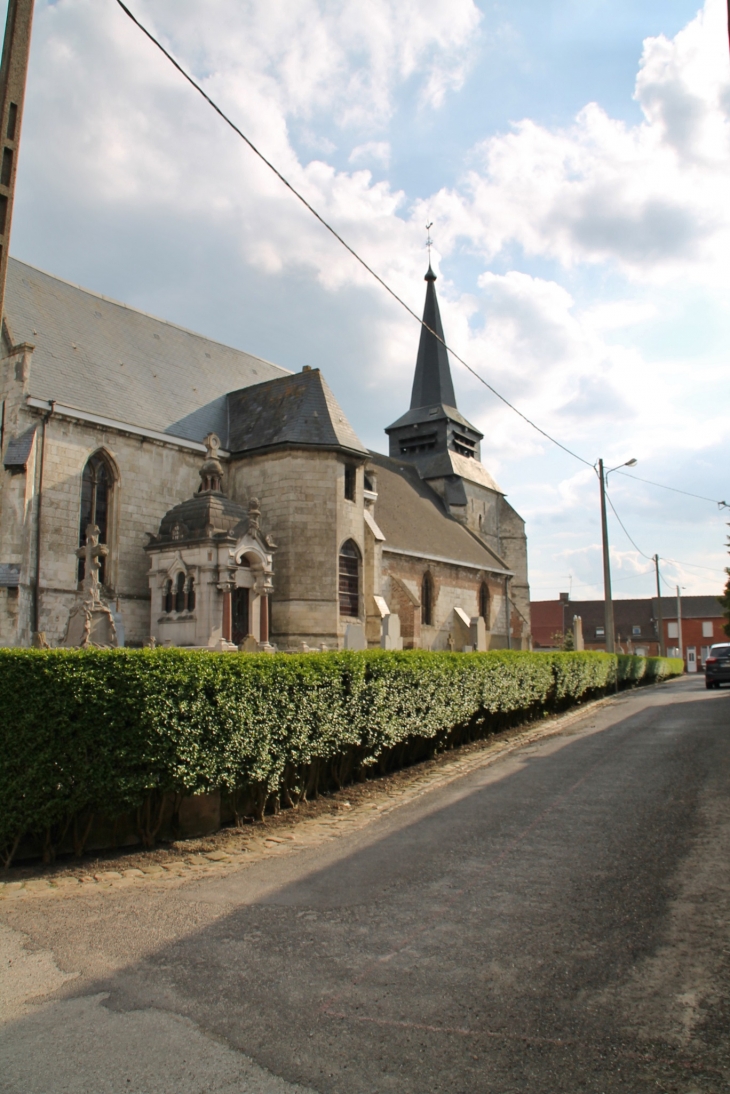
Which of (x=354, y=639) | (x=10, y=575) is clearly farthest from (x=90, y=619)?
(x=354, y=639)

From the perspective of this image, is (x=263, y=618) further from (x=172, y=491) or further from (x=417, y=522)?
(x=417, y=522)

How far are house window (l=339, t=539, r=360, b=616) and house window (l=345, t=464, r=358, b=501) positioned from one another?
1.34 meters

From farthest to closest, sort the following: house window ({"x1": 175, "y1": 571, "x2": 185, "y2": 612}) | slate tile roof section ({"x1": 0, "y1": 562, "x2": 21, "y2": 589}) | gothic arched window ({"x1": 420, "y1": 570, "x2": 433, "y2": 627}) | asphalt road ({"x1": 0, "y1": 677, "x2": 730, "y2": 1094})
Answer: gothic arched window ({"x1": 420, "y1": 570, "x2": 433, "y2": 627}), house window ({"x1": 175, "y1": 571, "x2": 185, "y2": 612}), slate tile roof section ({"x1": 0, "y1": 562, "x2": 21, "y2": 589}), asphalt road ({"x1": 0, "y1": 677, "x2": 730, "y2": 1094})

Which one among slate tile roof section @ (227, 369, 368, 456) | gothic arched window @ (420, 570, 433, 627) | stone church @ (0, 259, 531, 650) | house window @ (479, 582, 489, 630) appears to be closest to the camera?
stone church @ (0, 259, 531, 650)

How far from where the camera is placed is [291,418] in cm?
2288

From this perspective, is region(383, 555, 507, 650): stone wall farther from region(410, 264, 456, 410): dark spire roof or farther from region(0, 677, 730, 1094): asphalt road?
region(0, 677, 730, 1094): asphalt road

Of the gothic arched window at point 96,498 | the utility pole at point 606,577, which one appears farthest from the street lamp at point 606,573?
the gothic arched window at point 96,498

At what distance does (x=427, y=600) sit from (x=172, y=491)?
14.3 meters

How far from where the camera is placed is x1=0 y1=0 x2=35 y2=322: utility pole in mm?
5840

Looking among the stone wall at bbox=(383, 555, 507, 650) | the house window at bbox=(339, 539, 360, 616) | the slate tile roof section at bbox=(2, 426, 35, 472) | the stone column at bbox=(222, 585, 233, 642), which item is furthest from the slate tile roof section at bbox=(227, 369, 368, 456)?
the stone wall at bbox=(383, 555, 507, 650)

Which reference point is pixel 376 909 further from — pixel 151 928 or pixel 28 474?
pixel 28 474

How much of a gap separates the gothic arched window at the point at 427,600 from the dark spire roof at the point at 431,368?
14.7 meters

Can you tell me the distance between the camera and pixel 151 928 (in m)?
4.67

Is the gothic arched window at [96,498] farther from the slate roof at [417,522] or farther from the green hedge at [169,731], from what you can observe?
the green hedge at [169,731]
